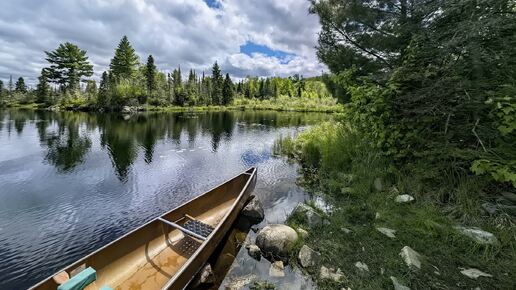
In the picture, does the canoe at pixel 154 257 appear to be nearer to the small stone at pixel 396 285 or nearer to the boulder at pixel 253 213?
the boulder at pixel 253 213

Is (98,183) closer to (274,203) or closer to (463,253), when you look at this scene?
(274,203)

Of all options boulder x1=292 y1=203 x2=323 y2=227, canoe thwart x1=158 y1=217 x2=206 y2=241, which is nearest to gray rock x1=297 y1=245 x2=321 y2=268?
boulder x1=292 y1=203 x2=323 y2=227

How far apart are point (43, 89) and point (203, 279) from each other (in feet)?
Answer: 224

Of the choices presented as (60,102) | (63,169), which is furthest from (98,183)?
(60,102)

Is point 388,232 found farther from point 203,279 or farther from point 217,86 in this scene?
point 217,86

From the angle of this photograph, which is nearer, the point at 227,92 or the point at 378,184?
the point at 378,184

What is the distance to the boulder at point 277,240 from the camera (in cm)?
494

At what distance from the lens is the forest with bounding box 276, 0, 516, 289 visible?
12.9ft

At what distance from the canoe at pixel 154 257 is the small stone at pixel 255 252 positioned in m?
0.70

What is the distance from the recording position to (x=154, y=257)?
480 centimetres

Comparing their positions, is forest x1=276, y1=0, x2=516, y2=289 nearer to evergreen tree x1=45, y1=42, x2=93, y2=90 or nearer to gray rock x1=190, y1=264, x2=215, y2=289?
gray rock x1=190, y1=264, x2=215, y2=289

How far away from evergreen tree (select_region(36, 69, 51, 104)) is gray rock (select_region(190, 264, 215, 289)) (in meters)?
65.0

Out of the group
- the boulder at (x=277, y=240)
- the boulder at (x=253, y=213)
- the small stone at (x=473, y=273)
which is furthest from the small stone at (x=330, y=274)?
the boulder at (x=253, y=213)

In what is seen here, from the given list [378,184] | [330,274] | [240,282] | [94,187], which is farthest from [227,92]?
[330,274]
